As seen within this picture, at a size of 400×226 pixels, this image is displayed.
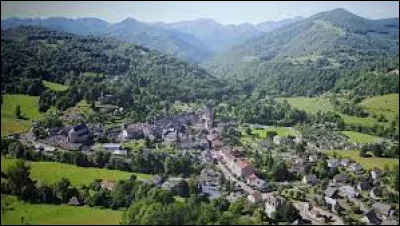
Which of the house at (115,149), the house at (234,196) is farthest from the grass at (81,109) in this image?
the house at (234,196)

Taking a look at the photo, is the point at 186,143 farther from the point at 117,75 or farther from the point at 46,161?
the point at 117,75

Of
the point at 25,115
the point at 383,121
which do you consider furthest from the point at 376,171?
the point at 25,115

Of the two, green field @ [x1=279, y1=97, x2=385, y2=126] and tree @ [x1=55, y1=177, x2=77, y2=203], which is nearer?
tree @ [x1=55, y1=177, x2=77, y2=203]

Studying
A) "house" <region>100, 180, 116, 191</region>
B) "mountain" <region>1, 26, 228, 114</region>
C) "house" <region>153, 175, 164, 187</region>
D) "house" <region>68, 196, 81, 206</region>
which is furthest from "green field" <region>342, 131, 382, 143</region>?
"house" <region>68, 196, 81, 206</region>

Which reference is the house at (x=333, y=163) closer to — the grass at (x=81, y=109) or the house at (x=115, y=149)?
the house at (x=115, y=149)

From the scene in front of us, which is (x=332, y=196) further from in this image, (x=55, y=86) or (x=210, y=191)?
(x=55, y=86)

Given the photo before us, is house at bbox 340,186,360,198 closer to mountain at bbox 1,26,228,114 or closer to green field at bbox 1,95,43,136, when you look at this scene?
green field at bbox 1,95,43,136
